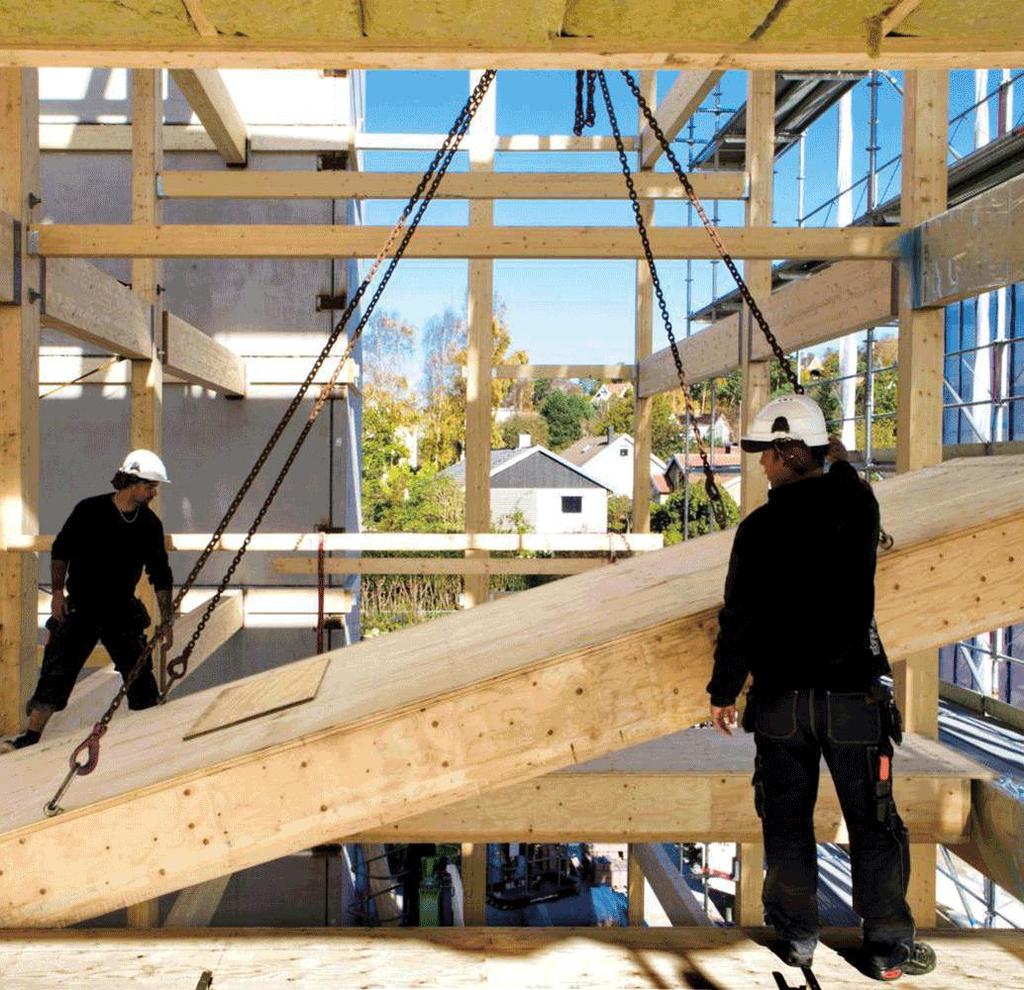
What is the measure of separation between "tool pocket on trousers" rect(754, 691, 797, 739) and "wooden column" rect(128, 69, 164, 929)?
4658 mm

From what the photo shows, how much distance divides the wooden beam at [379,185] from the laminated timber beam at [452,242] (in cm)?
138

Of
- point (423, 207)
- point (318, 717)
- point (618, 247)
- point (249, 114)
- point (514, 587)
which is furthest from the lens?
point (514, 587)

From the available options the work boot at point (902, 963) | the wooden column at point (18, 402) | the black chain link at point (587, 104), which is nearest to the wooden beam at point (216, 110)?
the wooden column at point (18, 402)

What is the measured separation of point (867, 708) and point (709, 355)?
5.46 m

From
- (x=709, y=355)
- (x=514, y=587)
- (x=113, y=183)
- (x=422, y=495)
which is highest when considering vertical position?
(x=113, y=183)

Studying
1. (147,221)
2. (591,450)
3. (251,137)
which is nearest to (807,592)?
(147,221)

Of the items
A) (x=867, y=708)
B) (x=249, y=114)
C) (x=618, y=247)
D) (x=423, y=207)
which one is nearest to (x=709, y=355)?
(x=618, y=247)

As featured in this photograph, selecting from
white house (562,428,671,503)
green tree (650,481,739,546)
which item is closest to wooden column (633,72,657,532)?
green tree (650,481,739,546)

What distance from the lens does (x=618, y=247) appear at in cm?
576

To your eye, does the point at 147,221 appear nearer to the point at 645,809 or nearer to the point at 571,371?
the point at 645,809

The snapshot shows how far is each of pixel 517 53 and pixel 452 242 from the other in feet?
9.74

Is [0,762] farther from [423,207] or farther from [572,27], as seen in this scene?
[572,27]

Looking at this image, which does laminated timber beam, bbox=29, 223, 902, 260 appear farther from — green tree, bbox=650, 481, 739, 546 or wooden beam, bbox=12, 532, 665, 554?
green tree, bbox=650, 481, 739, 546

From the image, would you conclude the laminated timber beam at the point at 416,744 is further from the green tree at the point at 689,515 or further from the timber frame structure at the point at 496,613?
the green tree at the point at 689,515
